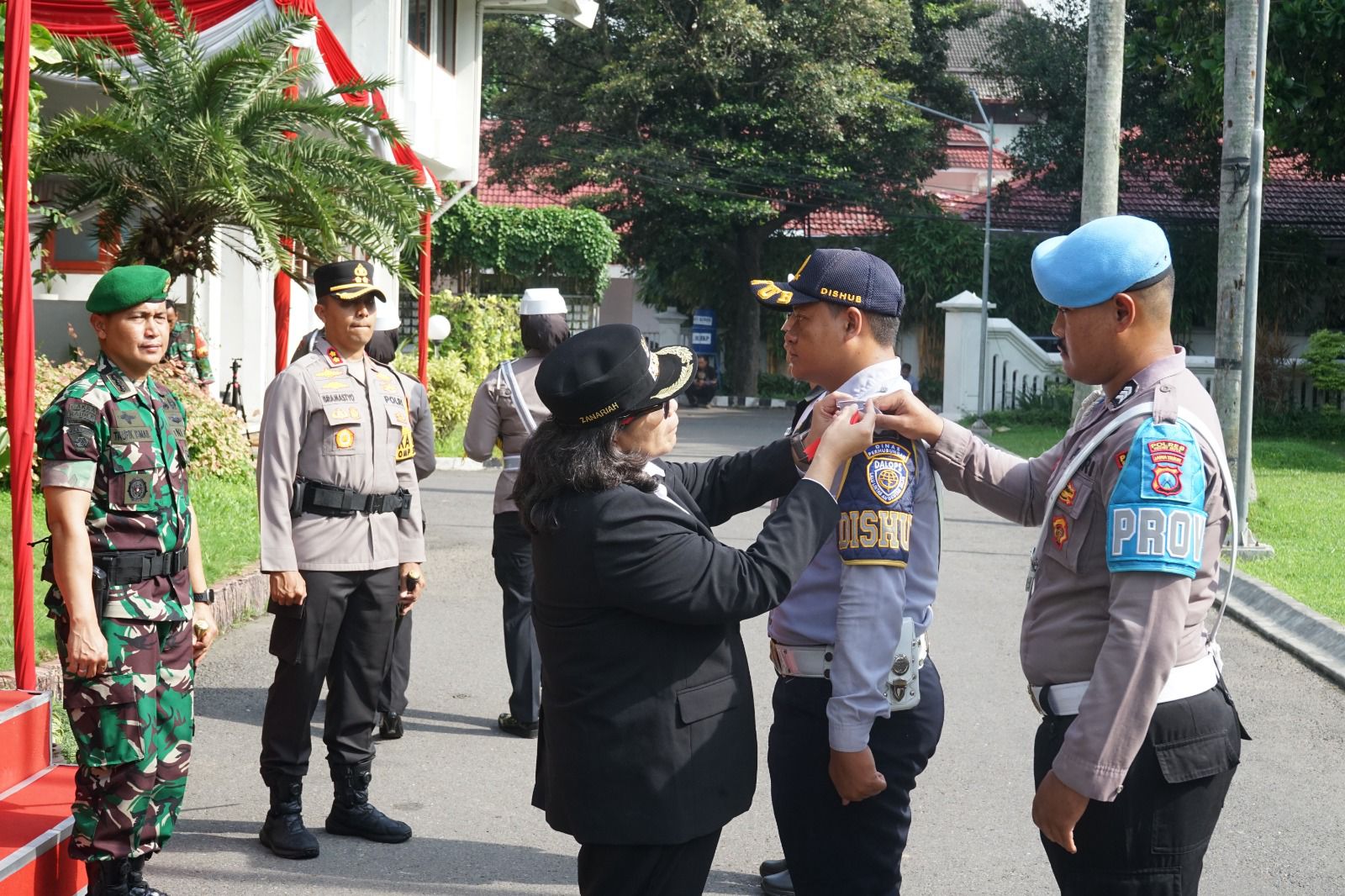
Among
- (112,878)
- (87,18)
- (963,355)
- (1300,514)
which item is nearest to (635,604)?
(112,878)

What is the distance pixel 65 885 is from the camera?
425 cm

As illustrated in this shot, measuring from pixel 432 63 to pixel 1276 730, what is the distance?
16319mm

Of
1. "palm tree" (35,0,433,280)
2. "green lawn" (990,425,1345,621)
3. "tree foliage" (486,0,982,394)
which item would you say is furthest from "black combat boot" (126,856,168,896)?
"tree foliage" (486,0,982,394)

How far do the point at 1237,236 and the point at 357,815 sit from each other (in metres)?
8.60

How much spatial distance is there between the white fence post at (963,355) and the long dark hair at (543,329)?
1799 centimetres

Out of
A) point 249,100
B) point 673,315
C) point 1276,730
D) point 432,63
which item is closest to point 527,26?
point 673,315

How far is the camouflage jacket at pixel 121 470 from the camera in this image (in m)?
3.89

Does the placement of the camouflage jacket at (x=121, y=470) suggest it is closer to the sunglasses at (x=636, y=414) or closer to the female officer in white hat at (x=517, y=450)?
the sunglasses at (x=636, y=414)

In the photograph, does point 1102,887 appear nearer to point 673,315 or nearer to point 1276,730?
point 1276,730

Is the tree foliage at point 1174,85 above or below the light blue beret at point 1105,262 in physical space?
above

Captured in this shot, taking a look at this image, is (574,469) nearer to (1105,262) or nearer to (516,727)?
(1105,262)

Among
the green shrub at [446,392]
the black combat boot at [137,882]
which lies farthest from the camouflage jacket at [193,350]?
the black combat boot at [137,882]

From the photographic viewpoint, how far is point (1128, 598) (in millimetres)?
2500

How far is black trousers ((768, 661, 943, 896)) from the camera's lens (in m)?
3.09
